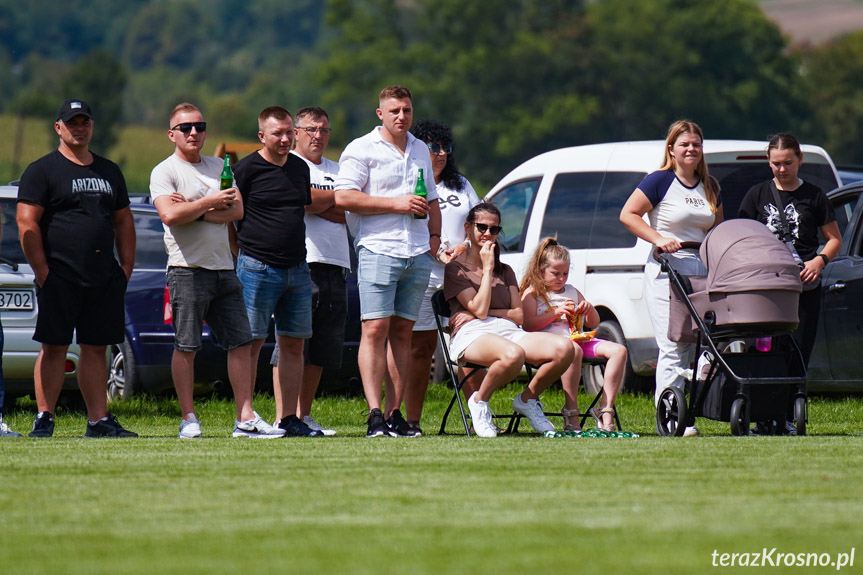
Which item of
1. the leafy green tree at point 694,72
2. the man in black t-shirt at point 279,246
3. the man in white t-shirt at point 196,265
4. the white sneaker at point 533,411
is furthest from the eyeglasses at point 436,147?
the leafy green tree at point 694,72

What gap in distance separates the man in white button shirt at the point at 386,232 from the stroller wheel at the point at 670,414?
1.50m

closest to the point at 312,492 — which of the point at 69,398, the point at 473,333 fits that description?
the point at 473,333

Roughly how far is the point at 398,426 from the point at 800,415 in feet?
7.44

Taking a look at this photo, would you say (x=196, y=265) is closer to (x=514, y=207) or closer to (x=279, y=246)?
(x=279, y=246)

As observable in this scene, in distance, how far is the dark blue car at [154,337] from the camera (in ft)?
37.9

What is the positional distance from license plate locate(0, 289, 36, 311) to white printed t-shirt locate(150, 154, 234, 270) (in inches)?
113

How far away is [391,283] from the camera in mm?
8453

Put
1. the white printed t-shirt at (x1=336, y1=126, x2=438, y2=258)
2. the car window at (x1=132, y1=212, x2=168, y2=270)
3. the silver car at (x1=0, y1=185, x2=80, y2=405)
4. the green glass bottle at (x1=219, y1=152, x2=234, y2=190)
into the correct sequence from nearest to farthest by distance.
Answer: the green glass bottle at (x1=219, y1=152, x2=234, y2=190) → the white printed t-shirt at (x1=336, y1=126, x2=438, y2=258) → the silver car at (x1=0, y1=185, x2=80, y2=405) → the car window at (x1=132, y1=212, x2=168, y2=270)

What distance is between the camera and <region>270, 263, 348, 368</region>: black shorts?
8.67 meters

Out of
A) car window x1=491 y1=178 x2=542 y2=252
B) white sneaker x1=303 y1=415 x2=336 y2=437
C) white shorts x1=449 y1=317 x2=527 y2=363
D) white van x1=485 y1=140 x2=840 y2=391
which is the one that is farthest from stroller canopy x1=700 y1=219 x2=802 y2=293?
car window x1=491 y1=178 x2=542 y2=252

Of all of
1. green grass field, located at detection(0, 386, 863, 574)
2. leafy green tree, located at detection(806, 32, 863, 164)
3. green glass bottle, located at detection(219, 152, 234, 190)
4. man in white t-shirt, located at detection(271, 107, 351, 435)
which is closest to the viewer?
green grass field, located at detection(0, 386, 863, 574)

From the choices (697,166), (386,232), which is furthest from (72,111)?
(697,166)

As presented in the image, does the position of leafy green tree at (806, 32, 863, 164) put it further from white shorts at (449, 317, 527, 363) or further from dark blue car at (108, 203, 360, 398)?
white shorts at (449, 317, 527, 363)

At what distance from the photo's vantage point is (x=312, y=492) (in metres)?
5.69
